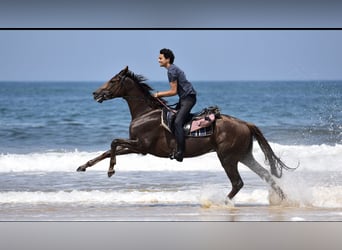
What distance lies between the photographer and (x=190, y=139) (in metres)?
7.24

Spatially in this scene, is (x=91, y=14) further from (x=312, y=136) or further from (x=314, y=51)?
(x=312, y=136)

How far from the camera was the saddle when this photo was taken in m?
7.19

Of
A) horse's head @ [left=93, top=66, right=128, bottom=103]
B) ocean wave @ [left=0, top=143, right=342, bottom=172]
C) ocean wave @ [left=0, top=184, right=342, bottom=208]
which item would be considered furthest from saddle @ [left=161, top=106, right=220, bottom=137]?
ocean wave @ [left=0, top=143, right=342, bottom=172]

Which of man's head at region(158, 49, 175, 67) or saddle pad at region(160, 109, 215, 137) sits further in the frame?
saddle pad at region(160, 109, 215, 137)

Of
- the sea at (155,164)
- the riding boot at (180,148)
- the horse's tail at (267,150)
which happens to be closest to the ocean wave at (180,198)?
the sea at (155,164)

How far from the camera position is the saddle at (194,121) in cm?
719

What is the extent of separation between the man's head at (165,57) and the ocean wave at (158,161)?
7.91 feet

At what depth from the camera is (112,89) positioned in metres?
7.18

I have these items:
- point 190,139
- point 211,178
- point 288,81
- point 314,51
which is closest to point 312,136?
point 288,81

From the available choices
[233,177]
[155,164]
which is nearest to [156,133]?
[233,177]

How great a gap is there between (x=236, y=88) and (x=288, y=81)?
1.15 meters

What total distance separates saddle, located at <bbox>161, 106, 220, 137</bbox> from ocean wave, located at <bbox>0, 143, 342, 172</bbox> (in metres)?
2.07

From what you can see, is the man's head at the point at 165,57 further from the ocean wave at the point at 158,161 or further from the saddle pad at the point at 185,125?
the ocean wave at the point at 158,161

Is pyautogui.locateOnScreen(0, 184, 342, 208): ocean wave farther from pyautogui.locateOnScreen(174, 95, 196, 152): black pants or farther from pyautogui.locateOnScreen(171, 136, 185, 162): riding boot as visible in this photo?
pyautogui.locateOnScreen(174, 95, 196, 152): black pants
